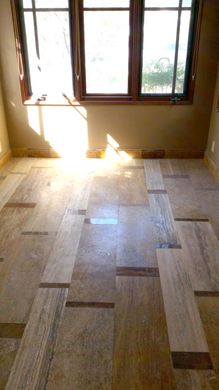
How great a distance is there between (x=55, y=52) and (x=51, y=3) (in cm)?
49

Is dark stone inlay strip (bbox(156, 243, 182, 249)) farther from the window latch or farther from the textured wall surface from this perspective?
the textured wall surface

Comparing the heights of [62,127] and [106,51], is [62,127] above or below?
below

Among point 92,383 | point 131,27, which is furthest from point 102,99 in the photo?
point 92,383

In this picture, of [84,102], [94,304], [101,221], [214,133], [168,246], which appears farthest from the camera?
[84,102]

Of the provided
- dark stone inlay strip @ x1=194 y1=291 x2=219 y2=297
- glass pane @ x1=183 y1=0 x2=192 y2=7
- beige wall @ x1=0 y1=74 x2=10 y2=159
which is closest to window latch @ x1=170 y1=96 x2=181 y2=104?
glass pane @ x1=183 y1=0 x2=192 y2=7

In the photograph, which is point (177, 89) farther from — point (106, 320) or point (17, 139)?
point (106, 320)

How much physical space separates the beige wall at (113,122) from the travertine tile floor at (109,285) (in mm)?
840

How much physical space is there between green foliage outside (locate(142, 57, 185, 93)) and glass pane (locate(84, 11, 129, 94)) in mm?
251

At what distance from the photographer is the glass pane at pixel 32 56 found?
11.2ft

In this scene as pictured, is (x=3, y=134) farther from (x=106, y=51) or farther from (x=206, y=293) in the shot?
(x=206, y=293)

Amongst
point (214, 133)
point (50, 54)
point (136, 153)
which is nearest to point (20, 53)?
point (50, 54)

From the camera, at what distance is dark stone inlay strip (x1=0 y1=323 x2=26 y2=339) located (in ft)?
5.01

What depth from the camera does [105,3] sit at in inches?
130

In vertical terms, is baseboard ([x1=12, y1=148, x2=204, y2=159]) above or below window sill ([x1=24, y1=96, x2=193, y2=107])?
below
